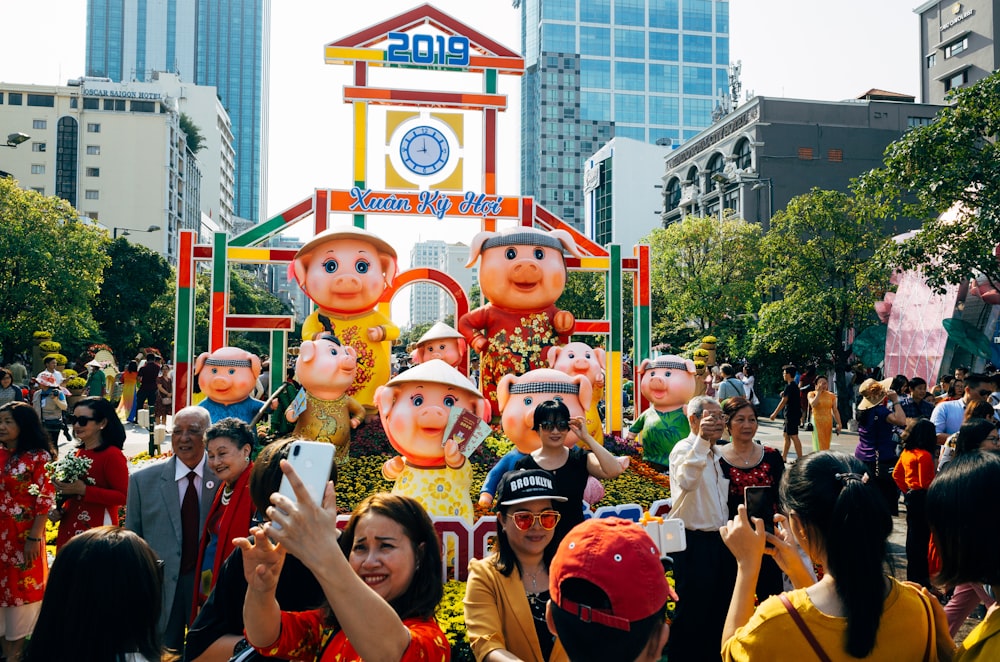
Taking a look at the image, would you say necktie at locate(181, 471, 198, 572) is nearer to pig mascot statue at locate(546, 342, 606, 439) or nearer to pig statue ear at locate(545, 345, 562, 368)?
pig mascot statue at locate(546, 342, 606, 439)

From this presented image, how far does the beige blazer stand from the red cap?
30.6 inches

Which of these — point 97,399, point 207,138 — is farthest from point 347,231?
point 207,138

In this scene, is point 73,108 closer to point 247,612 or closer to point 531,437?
point 531,437

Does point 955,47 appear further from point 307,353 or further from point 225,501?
point 225,501

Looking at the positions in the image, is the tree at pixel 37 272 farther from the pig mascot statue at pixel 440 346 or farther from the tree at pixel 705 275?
the tree at pixel 705 275

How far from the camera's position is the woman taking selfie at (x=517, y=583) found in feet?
8.47

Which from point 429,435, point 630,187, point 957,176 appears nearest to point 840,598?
point 429,435

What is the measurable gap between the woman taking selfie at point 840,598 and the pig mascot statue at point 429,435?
4151 mm

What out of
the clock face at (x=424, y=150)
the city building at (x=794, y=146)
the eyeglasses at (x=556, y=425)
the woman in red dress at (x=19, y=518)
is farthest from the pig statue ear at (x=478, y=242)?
the city building at (x=794, y=146)

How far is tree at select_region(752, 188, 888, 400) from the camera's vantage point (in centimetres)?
1872

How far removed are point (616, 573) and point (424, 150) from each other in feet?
34.5

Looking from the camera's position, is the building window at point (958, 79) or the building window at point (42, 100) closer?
the building window at point (958, 79)

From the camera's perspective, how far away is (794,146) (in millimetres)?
35812

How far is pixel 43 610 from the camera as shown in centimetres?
195
